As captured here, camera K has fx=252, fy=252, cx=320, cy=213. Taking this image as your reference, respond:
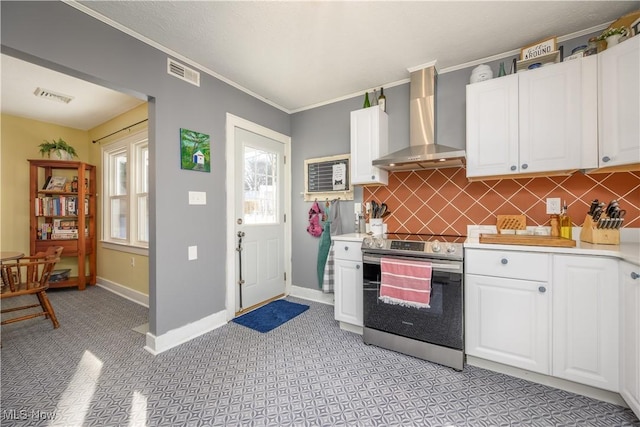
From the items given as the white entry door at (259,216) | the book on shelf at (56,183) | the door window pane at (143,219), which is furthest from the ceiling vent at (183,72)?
the book on shelf at (56,183)

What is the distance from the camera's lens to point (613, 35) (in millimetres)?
1707

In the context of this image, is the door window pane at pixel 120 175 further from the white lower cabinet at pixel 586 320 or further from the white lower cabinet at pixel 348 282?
the white lower cabinet at pixel 586 320

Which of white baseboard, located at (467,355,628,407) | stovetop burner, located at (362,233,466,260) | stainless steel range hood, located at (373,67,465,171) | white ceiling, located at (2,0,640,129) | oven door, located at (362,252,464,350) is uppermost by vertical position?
white ceiling, located at (2,0,640,129)

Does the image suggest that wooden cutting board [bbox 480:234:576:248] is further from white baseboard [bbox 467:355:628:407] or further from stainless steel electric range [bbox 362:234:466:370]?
white baseboard [bbox 467:355:628:407]

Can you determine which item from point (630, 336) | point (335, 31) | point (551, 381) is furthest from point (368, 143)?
point (551, 381)

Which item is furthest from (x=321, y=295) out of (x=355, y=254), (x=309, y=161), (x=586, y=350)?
(x=586, y=350)

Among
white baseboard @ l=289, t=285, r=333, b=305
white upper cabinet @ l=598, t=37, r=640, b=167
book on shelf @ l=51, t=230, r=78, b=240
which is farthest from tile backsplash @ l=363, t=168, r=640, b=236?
book on shelf @ l=51, t=230, r=78, b=240

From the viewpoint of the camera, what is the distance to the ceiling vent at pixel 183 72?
2.22 meters

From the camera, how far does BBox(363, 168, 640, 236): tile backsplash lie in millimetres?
1905

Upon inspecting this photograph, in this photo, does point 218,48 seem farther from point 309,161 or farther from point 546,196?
point 546,196

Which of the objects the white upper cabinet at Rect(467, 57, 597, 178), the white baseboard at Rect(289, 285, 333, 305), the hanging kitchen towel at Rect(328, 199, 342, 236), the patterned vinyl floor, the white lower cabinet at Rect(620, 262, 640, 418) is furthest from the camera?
the white baseboard at Rect(289, 285, 333, 305)

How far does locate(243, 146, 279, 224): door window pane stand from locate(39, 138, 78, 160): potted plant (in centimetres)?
310

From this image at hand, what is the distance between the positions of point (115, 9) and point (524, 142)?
3117 millimetres

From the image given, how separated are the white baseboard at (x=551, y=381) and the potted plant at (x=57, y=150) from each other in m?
5.72
